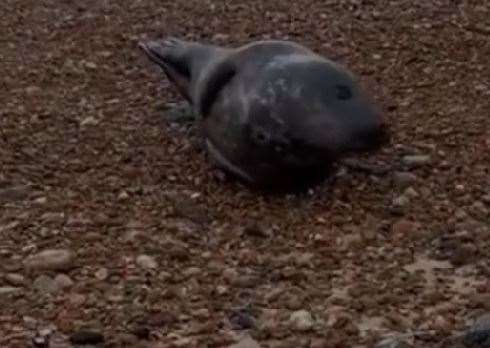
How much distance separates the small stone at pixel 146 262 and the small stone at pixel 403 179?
1102mm

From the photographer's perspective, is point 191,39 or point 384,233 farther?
point 191,39

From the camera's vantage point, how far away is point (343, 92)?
4609 millimetres

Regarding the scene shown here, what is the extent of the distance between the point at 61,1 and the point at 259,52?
257 centimetres

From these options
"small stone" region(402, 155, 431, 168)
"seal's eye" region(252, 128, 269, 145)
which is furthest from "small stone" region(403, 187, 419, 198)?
"seal's eye" region(252, 128, 269, 145)

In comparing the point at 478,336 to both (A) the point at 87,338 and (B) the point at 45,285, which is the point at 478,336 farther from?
(B) the point at 45,285

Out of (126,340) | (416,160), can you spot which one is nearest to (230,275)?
(126,340)

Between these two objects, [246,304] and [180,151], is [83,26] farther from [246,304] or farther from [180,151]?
[246,304]

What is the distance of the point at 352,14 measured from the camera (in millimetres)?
6824

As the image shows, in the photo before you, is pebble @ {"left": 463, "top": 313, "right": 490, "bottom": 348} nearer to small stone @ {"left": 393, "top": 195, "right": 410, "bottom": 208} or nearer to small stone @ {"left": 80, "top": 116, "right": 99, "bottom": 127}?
small stone @ {"left": 393, "top": 195, "right": 410, "bottom": 208}

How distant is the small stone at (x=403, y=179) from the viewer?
4863 mm

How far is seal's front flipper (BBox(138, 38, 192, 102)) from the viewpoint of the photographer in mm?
5508

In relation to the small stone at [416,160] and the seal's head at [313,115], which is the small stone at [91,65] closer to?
the seal's head at [313,115]

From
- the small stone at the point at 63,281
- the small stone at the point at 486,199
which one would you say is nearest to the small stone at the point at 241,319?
the small stone at the point at 63,281

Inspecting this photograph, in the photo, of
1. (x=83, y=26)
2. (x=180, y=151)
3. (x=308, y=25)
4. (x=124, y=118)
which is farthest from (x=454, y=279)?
(x=83, y=26)
